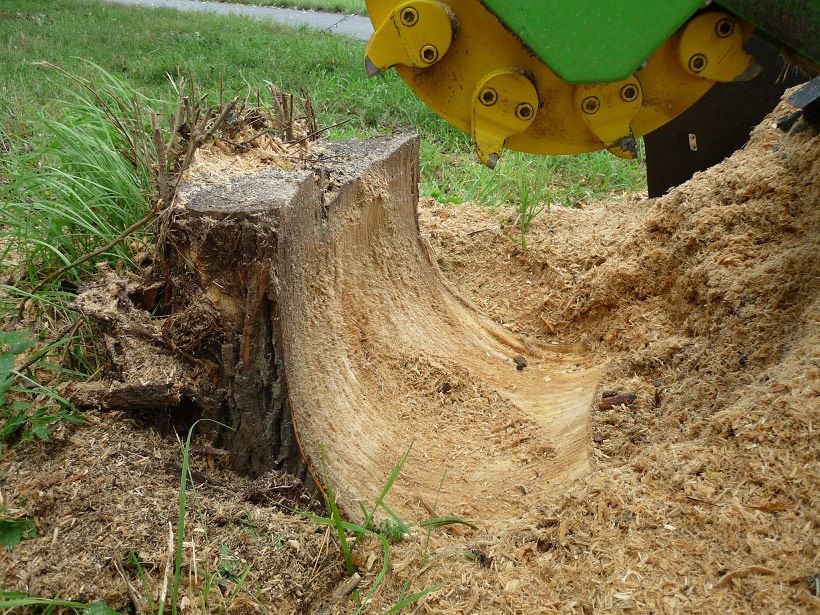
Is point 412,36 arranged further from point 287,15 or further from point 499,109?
point 287,15

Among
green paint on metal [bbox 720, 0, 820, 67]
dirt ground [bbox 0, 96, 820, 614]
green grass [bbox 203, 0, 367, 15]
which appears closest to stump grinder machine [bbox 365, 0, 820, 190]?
green paint on metal [bbox 720, 0, 820, 67]

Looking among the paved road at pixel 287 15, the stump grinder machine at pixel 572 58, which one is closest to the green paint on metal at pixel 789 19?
the stump grinder machine at pixel 572 58

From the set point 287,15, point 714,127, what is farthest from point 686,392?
point 287,15

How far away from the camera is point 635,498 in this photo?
1.71 m

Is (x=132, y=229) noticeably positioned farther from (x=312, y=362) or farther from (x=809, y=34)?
(x=809, y=34)

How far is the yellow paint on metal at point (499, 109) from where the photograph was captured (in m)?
1.75

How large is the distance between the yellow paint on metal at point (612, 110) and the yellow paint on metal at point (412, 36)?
1.10 ft

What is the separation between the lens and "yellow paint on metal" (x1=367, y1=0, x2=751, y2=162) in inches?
68.0

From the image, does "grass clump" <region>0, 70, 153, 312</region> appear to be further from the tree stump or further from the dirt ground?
the dirt ground

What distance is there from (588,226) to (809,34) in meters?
2.01

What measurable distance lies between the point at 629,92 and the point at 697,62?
0.15 m

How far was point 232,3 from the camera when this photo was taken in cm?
895

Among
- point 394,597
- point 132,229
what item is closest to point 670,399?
point 394,597

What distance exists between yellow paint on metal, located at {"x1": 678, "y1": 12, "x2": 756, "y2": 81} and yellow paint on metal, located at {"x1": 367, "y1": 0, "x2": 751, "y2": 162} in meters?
0.02
